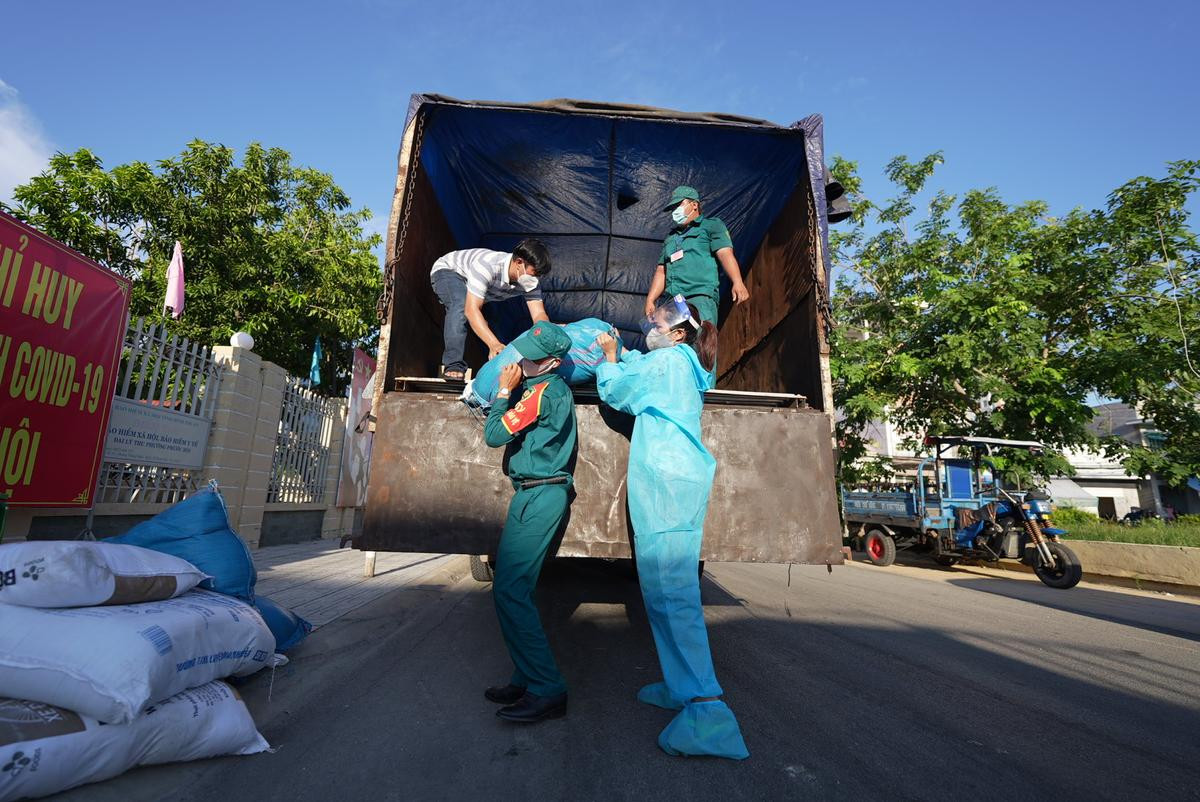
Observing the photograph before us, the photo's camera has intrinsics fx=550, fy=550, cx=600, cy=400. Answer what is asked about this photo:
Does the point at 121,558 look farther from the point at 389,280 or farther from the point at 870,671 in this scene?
the point at 870,671

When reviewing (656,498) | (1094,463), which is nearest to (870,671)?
(656,498)

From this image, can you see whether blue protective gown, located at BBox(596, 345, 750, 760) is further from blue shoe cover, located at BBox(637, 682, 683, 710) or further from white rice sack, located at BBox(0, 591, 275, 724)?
white rice sack, located at BBox(0, 591, 275, 724)

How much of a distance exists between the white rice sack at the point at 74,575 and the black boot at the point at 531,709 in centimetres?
137

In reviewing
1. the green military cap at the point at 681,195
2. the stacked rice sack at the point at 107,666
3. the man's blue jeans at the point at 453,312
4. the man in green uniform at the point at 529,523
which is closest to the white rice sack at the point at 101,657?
the stacked rice sack at the point at 107,666

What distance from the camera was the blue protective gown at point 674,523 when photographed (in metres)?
2.04

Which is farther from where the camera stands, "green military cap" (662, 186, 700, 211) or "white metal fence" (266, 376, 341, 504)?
"white metal fence" (266, 376, 341, 504)

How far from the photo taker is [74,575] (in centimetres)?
176

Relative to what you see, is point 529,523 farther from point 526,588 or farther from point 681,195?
point 681,195

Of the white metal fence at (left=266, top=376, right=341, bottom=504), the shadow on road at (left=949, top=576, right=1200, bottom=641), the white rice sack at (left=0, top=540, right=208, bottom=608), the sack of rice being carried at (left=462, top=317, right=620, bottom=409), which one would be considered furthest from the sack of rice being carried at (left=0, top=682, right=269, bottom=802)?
the shadow on road at (left=949, top=576, right=1200, bottom=641)

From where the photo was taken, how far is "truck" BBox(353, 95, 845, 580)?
2504 mm

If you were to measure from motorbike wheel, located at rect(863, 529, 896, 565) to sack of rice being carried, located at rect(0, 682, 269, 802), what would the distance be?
1123 cm

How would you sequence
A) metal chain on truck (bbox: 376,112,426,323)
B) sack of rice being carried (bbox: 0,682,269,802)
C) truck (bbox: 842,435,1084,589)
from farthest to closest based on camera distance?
truck (bbox: 842,435,1084,589) → metal chain on truck (bbox: 376,112,426,323) → sack of rice being carried (bbox: 0,682,269,802)

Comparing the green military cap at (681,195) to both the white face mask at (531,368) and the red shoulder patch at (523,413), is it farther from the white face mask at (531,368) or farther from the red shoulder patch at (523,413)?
the red shoulder patch at (523,413)

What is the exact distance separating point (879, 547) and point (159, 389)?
1188 cm
